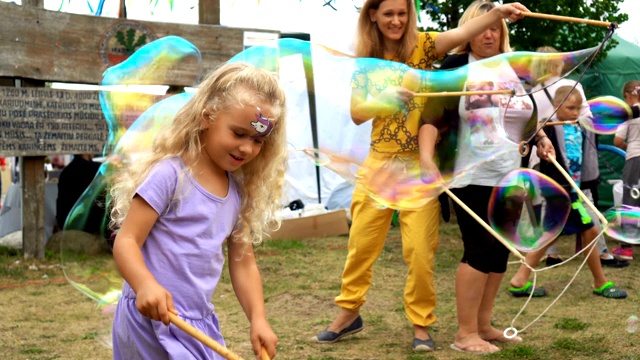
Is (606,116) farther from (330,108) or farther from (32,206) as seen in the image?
(32,206)

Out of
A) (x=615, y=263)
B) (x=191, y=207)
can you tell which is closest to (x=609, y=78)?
(x=615, y=263)

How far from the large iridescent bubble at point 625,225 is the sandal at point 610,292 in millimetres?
1187

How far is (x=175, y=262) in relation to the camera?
2455 millimetres

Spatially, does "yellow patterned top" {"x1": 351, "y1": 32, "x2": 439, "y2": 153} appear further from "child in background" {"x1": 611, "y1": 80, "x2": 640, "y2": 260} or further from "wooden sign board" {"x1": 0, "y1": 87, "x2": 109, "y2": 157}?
"wooden sign board" {"x1": 0, "y1": 87, "x2": 109, "y2": 157}

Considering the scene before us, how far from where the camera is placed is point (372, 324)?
16.5ft

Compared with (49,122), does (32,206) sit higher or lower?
lower

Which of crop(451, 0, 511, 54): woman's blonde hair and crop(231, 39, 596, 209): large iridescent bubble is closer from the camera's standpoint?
crop(231, 39, 596, 209): large iridescent bubble

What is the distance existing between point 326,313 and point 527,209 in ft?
5.33

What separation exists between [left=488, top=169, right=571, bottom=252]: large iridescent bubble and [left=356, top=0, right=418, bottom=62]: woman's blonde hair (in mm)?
850

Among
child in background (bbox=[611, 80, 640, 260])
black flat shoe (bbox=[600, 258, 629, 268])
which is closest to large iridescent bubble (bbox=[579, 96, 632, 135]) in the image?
child in background (bbox=[611, 80, 640, 260])

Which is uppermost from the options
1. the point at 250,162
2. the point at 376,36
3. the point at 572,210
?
the point at 376,36

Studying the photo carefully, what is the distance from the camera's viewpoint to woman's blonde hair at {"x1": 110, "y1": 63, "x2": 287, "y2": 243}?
8.23ft

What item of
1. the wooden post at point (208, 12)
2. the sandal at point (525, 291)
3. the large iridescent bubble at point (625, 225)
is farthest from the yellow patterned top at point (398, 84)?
the wooden post at point (208, 12)

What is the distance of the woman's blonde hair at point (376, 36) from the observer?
13.5 ft
